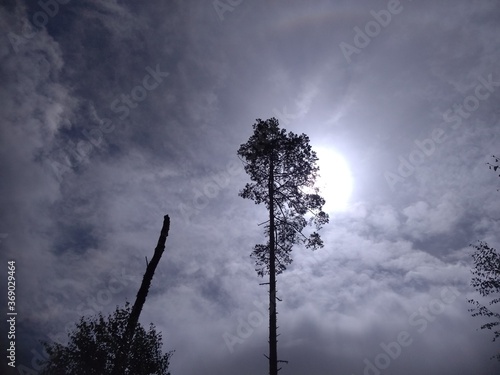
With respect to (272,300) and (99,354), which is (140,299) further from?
(99,354)

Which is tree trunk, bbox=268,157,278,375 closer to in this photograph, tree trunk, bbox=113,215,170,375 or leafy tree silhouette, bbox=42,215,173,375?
tree trunk, bbox=113,215,170,375

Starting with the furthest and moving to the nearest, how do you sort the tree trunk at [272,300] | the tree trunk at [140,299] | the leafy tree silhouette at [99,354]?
the leafy tree silhouette at [99,354], the tree trunk at [272,300], the tree trunk at [140,299]

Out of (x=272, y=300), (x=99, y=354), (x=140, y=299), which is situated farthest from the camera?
(x=99, y=354)

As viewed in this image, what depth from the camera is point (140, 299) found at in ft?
33.1

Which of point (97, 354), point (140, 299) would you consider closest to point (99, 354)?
point (97, 354)

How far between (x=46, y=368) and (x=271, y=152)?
26.6 metres

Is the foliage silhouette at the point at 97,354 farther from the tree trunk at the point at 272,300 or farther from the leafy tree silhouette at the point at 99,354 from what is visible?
the tree trunk at the point at 272,300

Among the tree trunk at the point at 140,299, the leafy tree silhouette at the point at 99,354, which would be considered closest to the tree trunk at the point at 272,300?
the tree trunk at the point at 140,299

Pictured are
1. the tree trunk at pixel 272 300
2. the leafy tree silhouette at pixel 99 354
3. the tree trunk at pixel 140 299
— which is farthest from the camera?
the leafy tree silhouette at pixel 99 354

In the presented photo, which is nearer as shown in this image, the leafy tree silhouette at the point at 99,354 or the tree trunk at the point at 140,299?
the tree trunk at the point at 140,299

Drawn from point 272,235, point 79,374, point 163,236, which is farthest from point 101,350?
point 272,235

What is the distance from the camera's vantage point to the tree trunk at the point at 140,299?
9.05 m

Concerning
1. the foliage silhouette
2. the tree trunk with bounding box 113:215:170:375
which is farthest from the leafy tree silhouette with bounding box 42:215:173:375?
the tree trunk with bounding box 113:215:170:375

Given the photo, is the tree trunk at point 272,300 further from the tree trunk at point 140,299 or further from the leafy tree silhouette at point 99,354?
the leafy tree silhouette at point 99,354
